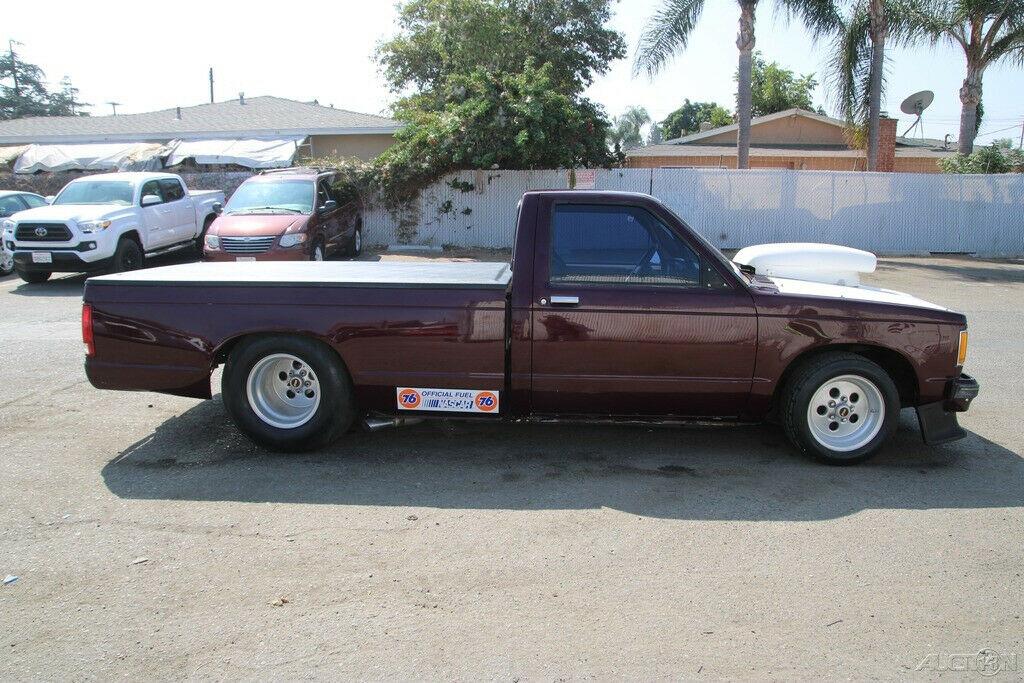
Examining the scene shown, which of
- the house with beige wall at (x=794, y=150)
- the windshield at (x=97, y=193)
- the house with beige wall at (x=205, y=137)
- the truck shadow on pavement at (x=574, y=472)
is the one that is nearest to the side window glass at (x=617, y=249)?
the truck shadow on pavement at (x=574, y=472)

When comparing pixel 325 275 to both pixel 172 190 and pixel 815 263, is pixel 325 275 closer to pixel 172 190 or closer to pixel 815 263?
pixel 815 263

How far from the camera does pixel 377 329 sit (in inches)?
213

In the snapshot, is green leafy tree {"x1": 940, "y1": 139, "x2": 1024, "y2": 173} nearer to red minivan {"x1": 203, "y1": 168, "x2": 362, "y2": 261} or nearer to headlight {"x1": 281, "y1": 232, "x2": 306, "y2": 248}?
red minivan {"x1": 203, "y1": 168, "x2": 362, "y2": 261}

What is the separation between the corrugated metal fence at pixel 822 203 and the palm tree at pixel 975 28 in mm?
3347

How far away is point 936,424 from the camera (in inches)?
215

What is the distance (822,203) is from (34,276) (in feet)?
54.6

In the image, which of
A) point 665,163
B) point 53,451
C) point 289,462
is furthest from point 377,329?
point 665,163

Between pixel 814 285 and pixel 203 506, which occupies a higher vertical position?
pixel 814 285

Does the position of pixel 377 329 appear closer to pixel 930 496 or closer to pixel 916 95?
pixel 930 496

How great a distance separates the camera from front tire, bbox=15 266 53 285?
14.1 m

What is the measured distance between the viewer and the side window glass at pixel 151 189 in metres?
15.5

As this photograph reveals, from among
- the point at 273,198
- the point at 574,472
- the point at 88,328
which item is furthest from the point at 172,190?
the point at 574,472

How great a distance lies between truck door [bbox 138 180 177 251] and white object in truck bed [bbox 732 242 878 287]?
41.4 ft

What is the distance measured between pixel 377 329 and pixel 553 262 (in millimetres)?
1236
